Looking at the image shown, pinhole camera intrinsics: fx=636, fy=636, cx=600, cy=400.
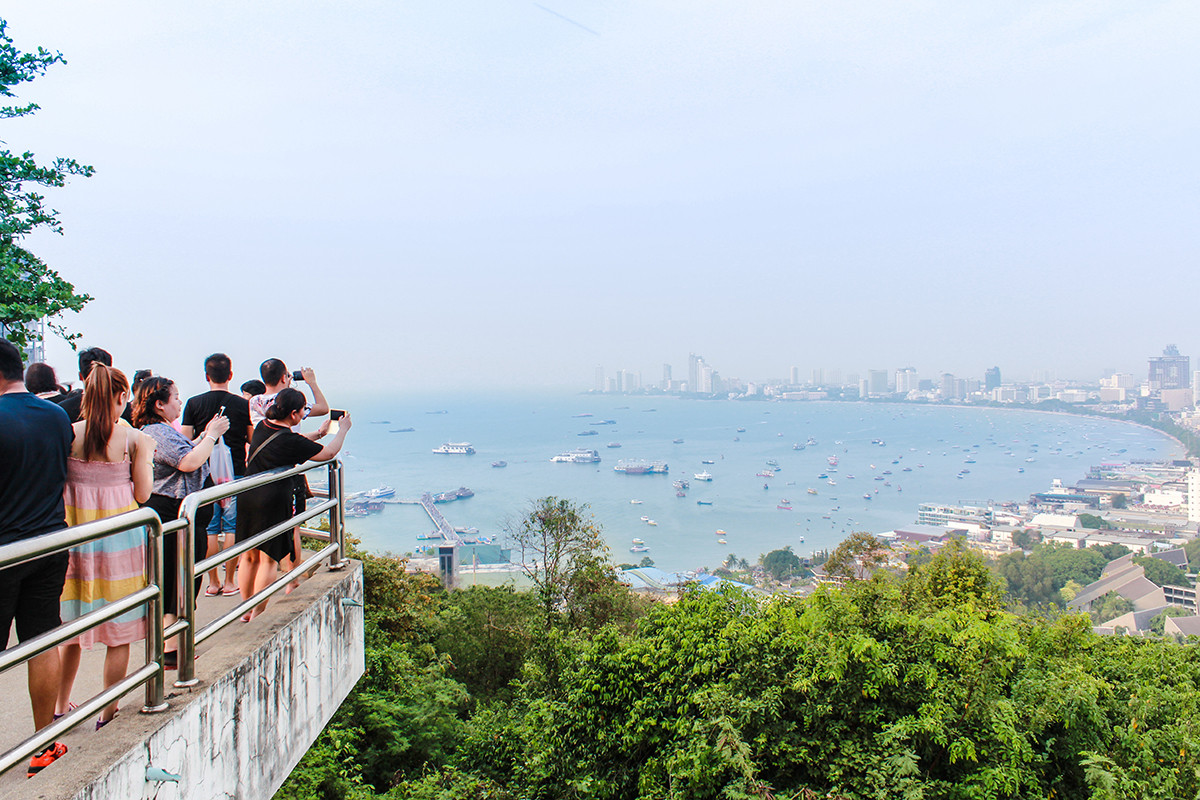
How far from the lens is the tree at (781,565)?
47406 millimetres

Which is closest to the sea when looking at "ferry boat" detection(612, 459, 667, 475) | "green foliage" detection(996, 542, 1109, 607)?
"ferry boat" detection(612, 459, 667, 475)

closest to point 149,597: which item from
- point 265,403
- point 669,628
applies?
point 265,403

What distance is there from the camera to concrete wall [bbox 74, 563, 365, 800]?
192cm

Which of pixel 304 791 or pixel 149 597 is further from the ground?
pixel 149 597

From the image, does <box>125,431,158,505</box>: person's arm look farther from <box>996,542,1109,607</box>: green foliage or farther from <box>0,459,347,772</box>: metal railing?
<box>996,542,1109,607</box>: green foliage

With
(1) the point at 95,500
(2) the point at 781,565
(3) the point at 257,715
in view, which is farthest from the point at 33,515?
(2) the point at 781,565

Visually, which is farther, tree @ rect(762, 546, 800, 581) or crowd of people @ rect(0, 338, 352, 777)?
tree @ rect(762, 546, 800, 581)

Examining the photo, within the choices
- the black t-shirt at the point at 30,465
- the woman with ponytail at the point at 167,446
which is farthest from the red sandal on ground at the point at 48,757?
the woman with ponytail at the point at 167,446

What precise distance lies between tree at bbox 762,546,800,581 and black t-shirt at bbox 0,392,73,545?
47.9 m

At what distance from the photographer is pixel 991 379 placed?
625 ft

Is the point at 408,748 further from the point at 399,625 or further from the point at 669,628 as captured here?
the point at 669,628

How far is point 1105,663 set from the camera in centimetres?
795

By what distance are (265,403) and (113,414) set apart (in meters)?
1.86

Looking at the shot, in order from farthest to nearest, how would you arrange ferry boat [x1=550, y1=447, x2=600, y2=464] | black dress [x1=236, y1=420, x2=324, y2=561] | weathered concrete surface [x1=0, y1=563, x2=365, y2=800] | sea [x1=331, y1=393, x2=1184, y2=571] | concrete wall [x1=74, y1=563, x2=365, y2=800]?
1. ferry boat [x1=550, y1=447, x2=600, y2=464]
2. sea [x1=331, y1=393, x2=1184, y2=571]
3. black dress [x1=236, y1=420, x2=324, y2=561]
4. concrete wall [x1=74, y1=563, x2=365, y2=800]
5. weathered concrete surface [x1=0, y1=563, x2=365, y2=800]
